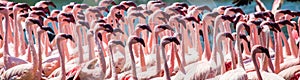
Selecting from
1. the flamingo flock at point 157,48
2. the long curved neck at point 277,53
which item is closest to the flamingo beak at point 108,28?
the flamingo flock at point 157,48

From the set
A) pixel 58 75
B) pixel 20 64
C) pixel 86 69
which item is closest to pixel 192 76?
pixel 86 69

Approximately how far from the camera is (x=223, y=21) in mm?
4902

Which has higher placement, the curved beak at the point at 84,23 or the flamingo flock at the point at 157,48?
the curved beak at the point at 84,23

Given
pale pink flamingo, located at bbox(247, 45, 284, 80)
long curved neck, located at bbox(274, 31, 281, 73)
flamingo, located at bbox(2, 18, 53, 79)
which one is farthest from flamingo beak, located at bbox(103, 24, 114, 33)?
long curved neck, located at bbox(274, 31, 281, 73)

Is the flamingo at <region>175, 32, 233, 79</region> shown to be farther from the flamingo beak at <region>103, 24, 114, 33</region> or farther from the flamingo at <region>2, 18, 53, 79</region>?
the flamingo at <region>2, 18, 53, 79</region>

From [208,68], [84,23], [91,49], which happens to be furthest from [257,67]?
[84,23]

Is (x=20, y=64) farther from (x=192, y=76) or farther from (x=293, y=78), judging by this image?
(x=293, y=78)

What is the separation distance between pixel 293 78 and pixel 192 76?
66cm

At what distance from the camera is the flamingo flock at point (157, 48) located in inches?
173

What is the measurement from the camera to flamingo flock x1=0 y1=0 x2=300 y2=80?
4391 millimetres

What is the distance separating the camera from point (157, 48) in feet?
14.8

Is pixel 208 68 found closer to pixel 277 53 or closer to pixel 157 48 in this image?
pixel 157 48

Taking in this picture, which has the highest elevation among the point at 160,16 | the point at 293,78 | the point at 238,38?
the point at 160,16

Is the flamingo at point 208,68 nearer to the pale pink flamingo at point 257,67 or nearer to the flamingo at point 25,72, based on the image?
the pale pink flamingo at point 257,67
